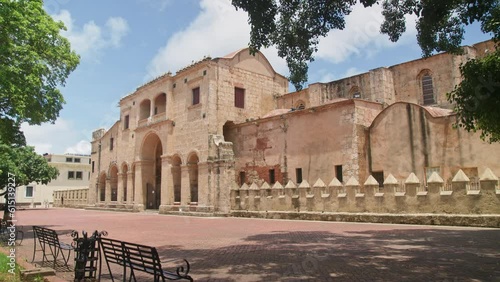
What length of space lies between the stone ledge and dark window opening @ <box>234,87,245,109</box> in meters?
10.5

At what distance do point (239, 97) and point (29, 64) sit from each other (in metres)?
17.9

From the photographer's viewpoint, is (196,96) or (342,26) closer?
(342,26)

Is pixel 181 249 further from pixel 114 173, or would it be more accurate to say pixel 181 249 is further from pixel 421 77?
pixel 114 173

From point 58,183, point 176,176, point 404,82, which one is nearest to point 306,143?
point 404,82

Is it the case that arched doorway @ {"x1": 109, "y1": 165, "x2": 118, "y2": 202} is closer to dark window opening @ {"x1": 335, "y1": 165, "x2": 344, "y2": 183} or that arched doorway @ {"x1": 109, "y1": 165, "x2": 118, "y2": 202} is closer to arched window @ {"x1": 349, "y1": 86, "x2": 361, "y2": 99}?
arched window @ {"x1": 349, "y1": 86, "x2": 361, "y2": 99}

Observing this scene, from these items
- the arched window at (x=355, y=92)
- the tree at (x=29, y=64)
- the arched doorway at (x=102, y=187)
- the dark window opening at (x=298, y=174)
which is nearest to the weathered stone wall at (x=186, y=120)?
the arched doorway at (x=102, y=187)

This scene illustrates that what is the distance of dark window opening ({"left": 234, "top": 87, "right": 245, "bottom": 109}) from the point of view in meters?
30.2

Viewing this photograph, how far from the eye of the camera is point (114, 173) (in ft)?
136

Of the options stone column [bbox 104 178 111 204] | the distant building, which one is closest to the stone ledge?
stone column [bbox 104 178 111 204]

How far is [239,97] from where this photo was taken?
3045cm

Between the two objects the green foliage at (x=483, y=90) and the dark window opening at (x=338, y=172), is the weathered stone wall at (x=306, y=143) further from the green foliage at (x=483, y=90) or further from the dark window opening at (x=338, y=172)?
the green foliage at (x=483, y=90)

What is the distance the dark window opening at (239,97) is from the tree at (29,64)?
48.4 ft

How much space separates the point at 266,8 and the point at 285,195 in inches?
546

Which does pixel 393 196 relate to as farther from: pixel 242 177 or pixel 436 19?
pixel 242 177
